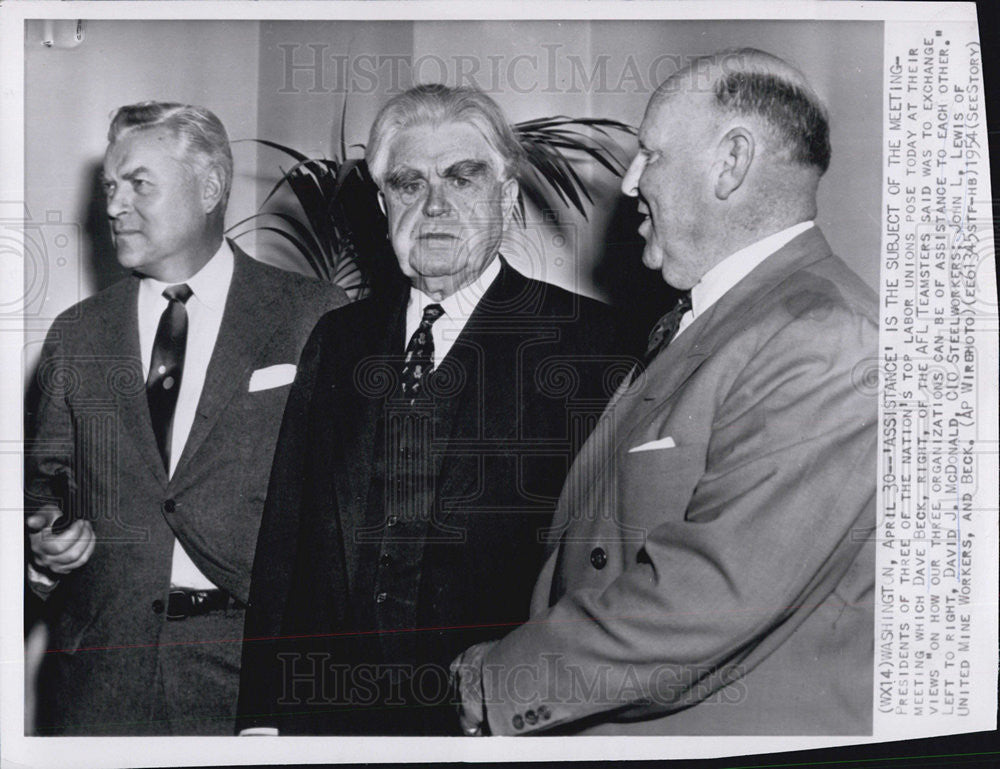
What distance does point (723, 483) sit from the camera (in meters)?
1.55

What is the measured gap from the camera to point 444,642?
165 cm

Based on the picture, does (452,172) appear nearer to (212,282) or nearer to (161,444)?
(212,282)

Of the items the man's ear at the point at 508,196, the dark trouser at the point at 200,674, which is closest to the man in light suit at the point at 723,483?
the man's ear at the point at 508,196

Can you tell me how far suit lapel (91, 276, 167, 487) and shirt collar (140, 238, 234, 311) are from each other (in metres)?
0.03

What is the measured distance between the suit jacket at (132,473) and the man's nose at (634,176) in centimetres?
52

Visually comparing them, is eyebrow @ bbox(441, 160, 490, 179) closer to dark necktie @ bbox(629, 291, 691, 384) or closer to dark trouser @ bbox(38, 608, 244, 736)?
dark necktie @ bbox(629, 291, 691, 384)

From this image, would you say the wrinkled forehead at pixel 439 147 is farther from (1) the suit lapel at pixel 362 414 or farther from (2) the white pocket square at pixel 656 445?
(2) the white pocket square at pixel 656 445

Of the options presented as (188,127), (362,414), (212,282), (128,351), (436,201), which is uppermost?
(188,127)

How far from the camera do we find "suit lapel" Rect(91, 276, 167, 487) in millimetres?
1694

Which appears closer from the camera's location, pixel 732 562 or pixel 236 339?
pixel 732 562

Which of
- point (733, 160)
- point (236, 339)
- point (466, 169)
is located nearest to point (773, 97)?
point (733, 160)

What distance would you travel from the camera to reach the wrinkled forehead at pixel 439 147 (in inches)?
65.2

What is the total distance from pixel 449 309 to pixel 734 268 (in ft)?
1.55

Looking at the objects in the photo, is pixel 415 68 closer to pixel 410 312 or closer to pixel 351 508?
pixel 410 312
